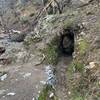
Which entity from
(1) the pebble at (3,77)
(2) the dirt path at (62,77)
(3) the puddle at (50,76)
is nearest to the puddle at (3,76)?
(1) the pebble at (3,77)

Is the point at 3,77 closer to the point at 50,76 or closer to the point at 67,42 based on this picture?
the point at 50,76

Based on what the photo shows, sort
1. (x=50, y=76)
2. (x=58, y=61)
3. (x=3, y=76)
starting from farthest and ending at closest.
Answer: (x=58, y=61) → (x=3, y=76) → (x=50, y=76)

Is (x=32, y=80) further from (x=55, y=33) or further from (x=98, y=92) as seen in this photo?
(x=55, y=33)

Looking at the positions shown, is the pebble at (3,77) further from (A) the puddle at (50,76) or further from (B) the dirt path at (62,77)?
(B) the dirt path at (62,77)

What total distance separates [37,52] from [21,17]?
630 inches

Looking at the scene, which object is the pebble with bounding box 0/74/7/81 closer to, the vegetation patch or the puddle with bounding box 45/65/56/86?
the puddle with bounding box 45/65/56/86

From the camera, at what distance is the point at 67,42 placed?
11.6 meters

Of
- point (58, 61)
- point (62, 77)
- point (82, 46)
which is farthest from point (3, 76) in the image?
point (82, 46)

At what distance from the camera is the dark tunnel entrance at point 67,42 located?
11.6 metres

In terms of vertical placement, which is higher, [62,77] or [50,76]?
[50,76]

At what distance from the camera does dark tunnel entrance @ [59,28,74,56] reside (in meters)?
11.6

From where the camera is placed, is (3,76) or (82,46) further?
(3,76)

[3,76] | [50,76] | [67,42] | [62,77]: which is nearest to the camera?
[50,76]

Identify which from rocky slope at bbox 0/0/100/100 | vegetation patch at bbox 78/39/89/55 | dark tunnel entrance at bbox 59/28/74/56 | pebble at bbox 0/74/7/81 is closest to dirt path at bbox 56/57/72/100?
rocky slope at bbox 0/0/100/100
